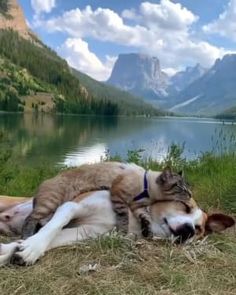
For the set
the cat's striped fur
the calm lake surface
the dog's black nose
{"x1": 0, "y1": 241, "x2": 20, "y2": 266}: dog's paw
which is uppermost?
the cat's striped fur

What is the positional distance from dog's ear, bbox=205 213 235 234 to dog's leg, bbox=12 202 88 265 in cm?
130

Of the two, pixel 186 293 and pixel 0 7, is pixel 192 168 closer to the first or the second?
pixel 186 293

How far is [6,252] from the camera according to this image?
149 inches

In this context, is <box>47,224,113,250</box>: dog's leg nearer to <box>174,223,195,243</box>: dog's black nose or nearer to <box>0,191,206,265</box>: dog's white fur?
<box>0,191,206,265</box>: dog's white fur

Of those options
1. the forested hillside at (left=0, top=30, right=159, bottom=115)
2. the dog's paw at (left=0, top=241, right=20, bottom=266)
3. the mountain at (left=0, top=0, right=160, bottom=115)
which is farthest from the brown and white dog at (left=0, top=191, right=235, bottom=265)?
the forested hillside at (left=0, top=30, right=159, bottom=115)

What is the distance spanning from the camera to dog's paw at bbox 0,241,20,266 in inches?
144

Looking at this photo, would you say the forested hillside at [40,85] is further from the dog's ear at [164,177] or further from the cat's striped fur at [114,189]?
the dog's ear at [164,177]

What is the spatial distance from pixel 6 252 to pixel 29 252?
18 cm

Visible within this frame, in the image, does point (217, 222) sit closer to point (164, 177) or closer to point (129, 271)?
point (164, 177)

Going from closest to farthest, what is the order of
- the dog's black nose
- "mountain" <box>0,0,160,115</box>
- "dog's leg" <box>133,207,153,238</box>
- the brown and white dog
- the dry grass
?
the dry grass → the brown and white dog → the dog's black nose → "dog's leg" <box>133,207,153,238</box> → "mountain" <box>0,0,160,115</box>

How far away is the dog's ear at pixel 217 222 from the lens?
481cm

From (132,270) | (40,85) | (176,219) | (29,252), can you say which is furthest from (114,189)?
(40,85)

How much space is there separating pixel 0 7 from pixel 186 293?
311ft

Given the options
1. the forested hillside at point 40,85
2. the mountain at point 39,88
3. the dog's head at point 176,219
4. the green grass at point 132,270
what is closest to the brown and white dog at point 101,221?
the dog's head at point 176,219
